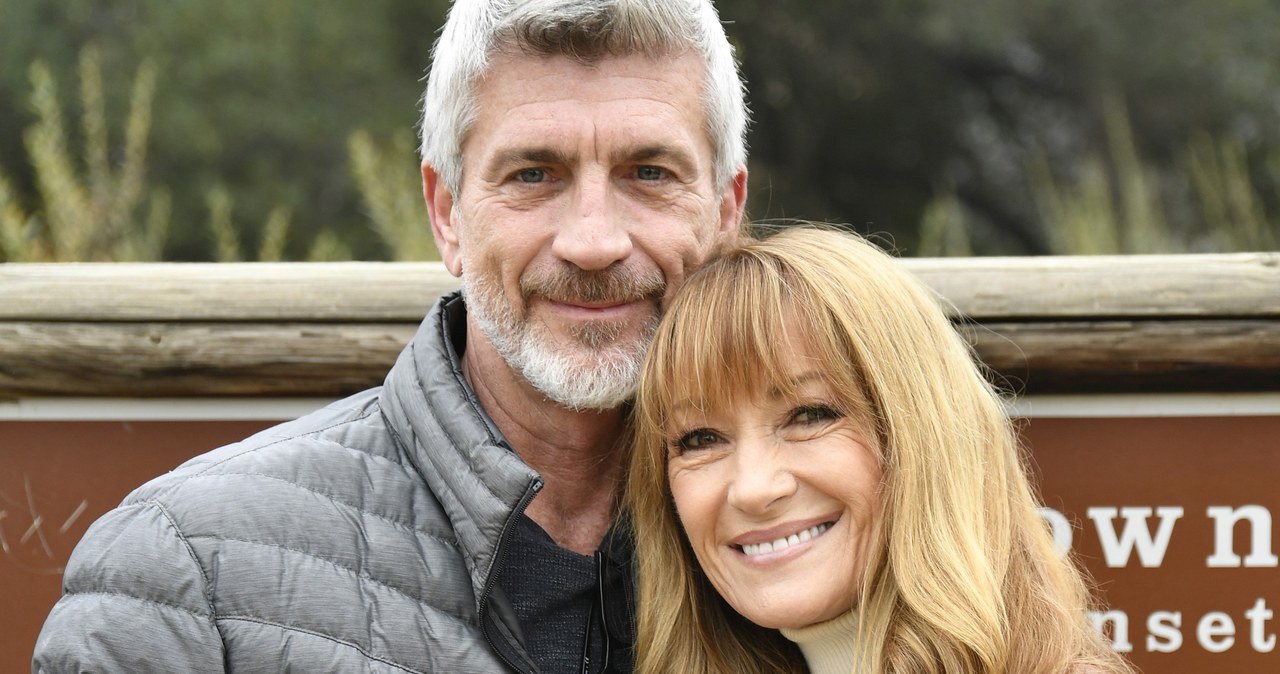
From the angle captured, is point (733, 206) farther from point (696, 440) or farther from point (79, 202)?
point (79, 202)

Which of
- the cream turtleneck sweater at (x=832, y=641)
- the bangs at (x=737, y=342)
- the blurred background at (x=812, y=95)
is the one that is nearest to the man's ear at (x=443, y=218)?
the bangs at (x=737, y=342)

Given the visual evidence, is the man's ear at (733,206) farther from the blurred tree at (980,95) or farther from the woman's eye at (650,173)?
the blurred tree at (980,95)

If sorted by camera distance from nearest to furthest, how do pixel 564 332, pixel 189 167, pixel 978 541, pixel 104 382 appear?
pixel 978 541
pixel 564 332
pixel 104 382
pixel 189 167

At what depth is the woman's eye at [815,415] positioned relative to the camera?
7.22 feet

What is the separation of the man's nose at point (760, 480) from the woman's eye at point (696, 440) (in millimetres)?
86

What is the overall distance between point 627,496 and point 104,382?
1.02m

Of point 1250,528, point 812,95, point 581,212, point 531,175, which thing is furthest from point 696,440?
point 812,95

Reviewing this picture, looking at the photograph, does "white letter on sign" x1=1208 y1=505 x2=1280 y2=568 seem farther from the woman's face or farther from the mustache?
the mustache

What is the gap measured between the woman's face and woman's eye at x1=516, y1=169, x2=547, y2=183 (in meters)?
0.50

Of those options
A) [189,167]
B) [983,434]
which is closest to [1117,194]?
[189,167]

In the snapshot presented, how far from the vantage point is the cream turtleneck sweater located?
2236mm

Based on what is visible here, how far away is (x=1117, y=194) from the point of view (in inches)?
554

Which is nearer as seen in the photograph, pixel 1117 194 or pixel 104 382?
pixel 104 382

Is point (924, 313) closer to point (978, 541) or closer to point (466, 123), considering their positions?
point (978, 541)
